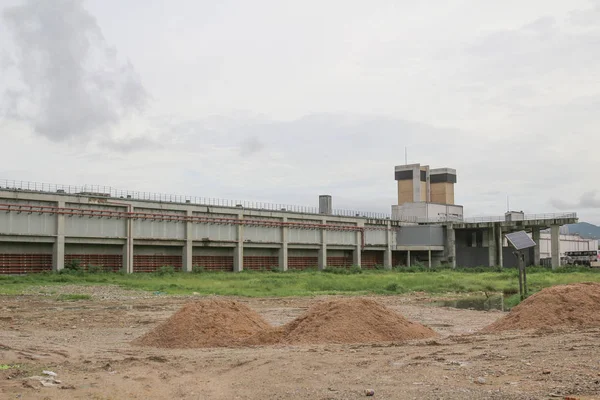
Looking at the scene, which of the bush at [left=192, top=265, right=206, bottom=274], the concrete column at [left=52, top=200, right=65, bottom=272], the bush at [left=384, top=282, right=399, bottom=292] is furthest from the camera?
the bush at [left=192, top=265, right=206, bottom=274]

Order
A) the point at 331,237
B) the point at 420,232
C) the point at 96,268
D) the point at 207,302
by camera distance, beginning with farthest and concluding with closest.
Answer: the point at 420,232
the point at 331,237
the point at 96,268
the point at 207,302

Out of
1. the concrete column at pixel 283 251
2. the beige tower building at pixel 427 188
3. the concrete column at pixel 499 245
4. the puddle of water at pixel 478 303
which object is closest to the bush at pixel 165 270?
the concrete column at pixel 283 251

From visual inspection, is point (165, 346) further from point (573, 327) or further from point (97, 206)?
point (97, 206)

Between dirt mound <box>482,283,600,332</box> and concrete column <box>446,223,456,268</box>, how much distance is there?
62026 millimetres

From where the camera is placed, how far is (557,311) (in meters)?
19.2

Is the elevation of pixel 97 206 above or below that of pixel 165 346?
above

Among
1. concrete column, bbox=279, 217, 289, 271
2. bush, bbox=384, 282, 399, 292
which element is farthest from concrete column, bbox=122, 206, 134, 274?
bush, bbox=384, 282, 399, 292

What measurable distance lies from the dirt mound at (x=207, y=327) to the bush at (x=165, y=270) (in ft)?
112

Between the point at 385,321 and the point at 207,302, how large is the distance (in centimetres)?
498

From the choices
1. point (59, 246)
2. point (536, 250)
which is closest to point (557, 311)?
point (59, 246)

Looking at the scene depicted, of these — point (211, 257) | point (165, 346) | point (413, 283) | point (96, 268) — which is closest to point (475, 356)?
point (165, 346)

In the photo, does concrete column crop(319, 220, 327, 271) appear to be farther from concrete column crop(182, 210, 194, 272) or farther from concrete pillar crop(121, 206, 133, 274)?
concrete pillar crop(121, 206, 133, 274)

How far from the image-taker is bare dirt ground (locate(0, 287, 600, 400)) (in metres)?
10.6

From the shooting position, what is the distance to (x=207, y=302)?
1875 cm
